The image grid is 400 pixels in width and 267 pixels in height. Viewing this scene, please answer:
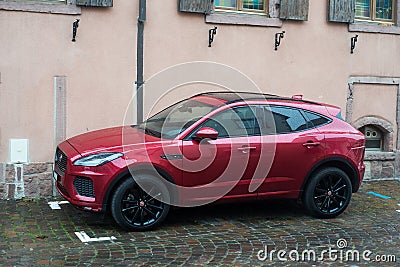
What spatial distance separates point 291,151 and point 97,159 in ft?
8.43

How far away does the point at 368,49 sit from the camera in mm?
11016

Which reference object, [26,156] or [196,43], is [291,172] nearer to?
[196,43]

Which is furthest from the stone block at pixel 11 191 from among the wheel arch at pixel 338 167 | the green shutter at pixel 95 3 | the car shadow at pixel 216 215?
the wheel arch at pixel 338 167

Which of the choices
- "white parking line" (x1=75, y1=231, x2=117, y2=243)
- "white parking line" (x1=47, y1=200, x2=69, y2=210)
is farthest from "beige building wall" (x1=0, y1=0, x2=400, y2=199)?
"white parking line" (x1=75, y1=231, x2=117, y2=243)

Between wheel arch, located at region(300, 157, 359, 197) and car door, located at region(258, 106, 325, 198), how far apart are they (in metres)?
0.07

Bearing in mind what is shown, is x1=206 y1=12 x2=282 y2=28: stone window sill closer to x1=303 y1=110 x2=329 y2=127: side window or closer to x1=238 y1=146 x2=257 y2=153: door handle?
x1=303 y1=110 x2=329 y2=127: side window

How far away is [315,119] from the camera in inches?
317

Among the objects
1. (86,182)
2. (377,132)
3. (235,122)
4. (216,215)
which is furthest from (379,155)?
(86,182)

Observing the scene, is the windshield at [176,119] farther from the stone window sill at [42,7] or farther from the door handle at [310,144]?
the stone window sill at [42,7]

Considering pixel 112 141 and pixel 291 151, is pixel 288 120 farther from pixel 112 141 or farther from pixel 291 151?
pixel 112 141

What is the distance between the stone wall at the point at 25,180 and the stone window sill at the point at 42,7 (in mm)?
2356

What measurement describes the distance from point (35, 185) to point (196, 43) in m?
3.51

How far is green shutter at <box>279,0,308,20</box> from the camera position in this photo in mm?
10266

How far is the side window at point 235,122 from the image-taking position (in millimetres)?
7434
